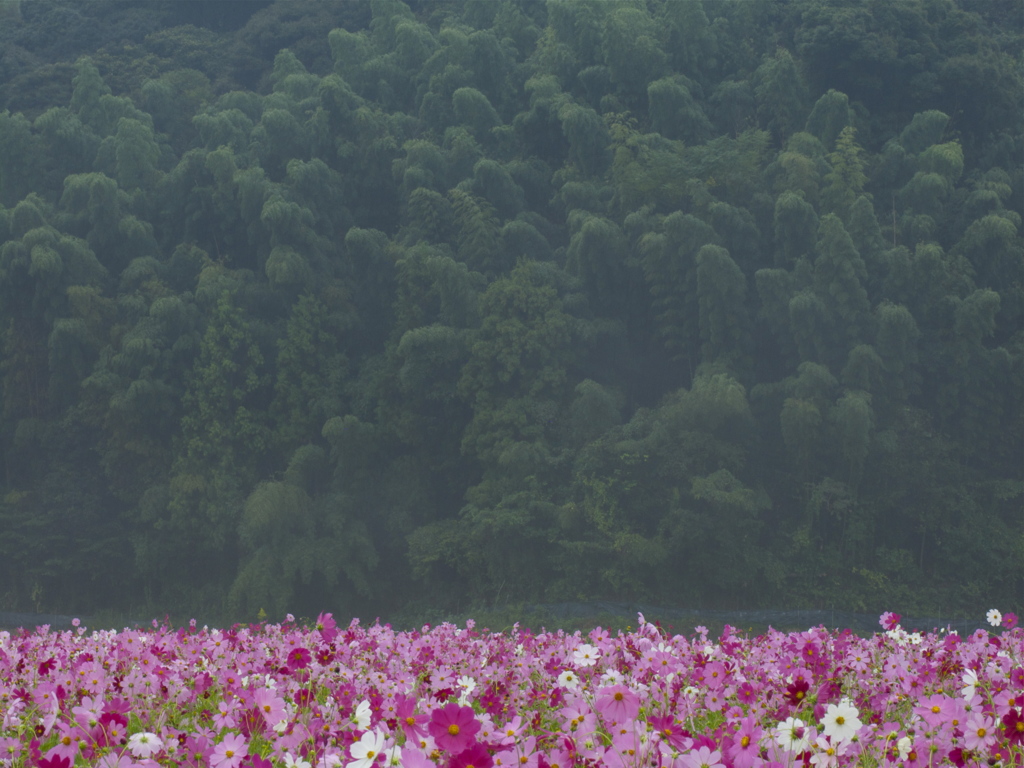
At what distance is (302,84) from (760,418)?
7885mm

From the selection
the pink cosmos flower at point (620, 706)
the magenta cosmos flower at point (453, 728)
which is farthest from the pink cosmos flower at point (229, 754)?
the pink cosmos flower at point (620, 706)

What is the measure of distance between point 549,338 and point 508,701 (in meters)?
9.14

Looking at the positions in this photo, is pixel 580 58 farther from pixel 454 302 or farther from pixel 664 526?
pixel 664 526

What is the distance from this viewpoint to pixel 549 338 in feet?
35.6

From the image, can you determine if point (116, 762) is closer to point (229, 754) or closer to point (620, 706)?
point (229, 754)

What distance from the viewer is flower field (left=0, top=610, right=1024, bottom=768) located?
1191 mm

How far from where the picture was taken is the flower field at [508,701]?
119 cm

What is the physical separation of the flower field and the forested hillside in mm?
7931

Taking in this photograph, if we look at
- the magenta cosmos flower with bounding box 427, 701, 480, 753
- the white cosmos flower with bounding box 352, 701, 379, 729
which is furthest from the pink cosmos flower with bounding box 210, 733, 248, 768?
the magenta cosmos flower with bounding box 427, 701, 480, 753

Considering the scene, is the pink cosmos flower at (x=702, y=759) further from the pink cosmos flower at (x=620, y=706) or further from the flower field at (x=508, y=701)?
the pink cosmos flower at (x=620, y=706)

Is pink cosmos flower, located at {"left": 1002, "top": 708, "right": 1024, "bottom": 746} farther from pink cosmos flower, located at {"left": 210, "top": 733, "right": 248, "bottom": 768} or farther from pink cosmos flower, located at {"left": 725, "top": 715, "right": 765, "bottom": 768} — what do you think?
pink cosmos flower, located at {"left": 210, "top": 733, "right": 248, "bottom": 768}

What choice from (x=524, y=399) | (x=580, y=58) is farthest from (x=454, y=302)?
(x=580, y=58)

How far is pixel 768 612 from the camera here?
33.6ft

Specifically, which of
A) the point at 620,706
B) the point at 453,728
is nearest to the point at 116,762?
the point at 453,728
